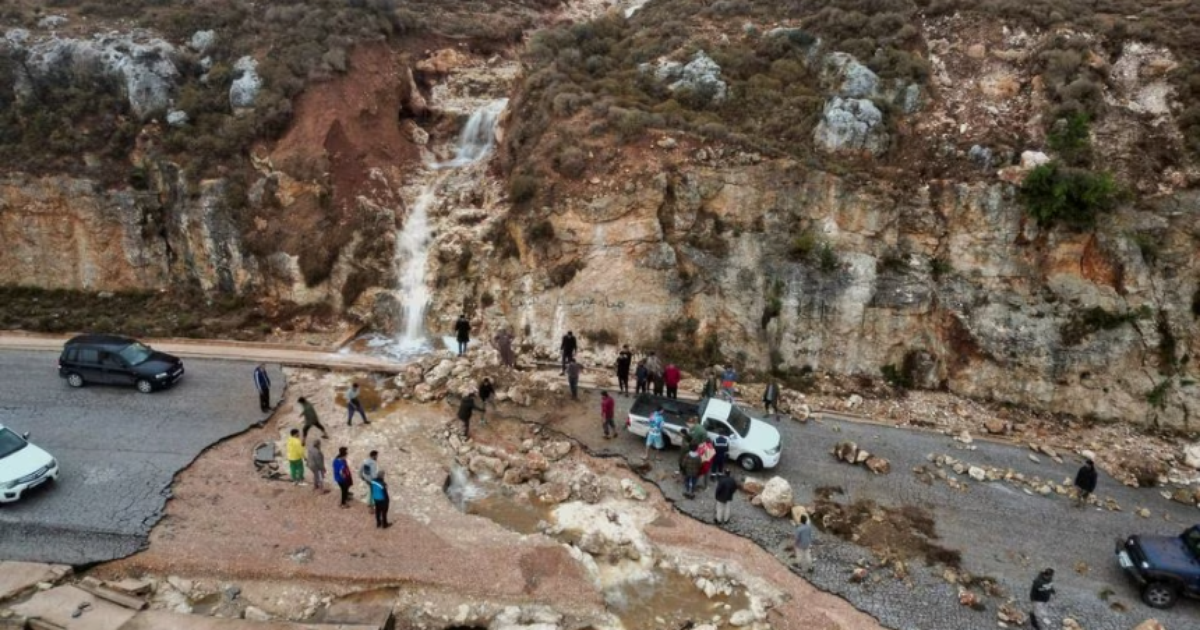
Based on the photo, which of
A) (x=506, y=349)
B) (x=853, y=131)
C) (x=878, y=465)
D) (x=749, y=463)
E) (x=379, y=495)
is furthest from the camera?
(x=853, y=131)

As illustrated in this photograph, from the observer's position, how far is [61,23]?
31.1m

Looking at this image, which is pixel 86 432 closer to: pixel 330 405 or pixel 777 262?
→ pixel 330 405

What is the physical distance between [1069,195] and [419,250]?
22918 millimetres

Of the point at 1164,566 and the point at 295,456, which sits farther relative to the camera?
the point at 295,456

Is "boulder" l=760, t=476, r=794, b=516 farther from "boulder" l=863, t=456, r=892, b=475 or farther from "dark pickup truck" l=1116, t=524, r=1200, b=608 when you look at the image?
"dark pickup truck" l=1116, t=524, r=1200, b=608

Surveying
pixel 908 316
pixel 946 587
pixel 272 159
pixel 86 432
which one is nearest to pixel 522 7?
pixel 272 159

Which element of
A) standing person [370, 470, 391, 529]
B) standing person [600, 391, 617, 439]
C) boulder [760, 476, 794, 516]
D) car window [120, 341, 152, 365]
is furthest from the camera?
car window [120, 341, 152, 365]

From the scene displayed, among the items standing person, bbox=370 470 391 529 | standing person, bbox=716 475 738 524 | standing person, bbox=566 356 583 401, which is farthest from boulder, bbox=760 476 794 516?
standing person, bbox=370 470 391 529

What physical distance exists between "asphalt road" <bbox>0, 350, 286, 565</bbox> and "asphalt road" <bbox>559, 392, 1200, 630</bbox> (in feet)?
33.2

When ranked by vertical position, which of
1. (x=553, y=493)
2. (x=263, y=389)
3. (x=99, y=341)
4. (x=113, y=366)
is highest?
(x=99, y=341)

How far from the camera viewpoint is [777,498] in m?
15.5

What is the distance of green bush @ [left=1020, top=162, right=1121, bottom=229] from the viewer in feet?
68.2

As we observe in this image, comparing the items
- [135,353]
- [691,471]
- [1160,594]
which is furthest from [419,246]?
[1160,594]

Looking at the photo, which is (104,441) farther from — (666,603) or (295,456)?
(666,603)
